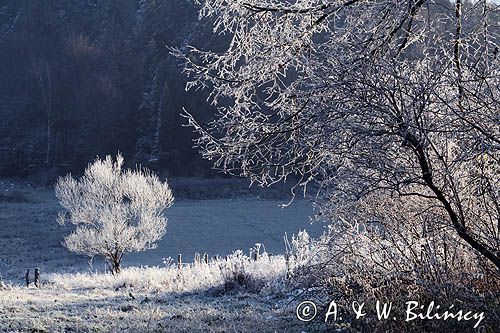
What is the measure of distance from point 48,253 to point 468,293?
31945 millimetres

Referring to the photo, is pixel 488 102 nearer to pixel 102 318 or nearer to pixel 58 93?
pixel 102 318

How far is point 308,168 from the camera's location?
5.70m

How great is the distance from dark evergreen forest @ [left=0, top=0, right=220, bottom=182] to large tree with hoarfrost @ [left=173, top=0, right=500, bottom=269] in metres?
53.2

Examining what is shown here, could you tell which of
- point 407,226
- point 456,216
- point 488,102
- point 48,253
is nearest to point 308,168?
point 407,226

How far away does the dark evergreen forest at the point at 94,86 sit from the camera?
227 feet

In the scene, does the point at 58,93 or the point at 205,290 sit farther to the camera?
the point at 58,93

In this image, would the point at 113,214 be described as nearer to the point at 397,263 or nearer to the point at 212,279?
the point at 212,279

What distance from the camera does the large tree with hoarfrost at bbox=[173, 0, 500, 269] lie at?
423 cm

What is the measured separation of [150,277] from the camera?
55.4 ft

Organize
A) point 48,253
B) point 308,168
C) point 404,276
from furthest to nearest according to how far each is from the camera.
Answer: point 48,253 → point 308,168 → point 404,276

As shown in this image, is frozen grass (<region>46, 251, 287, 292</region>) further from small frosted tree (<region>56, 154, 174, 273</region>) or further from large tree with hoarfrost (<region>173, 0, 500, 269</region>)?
small frosted tree (<region>56, 154, 174, 273</region>)
